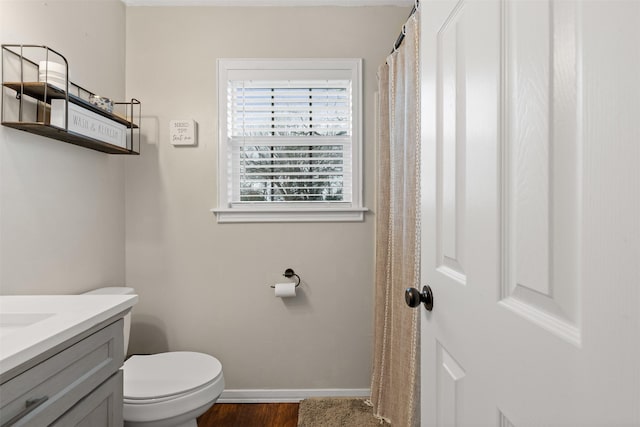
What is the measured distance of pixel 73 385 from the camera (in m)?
0.83

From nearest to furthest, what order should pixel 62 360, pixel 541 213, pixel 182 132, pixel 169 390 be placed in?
pixel 541 213, pixel 62 360, pixel 169 390, pixel 182 132

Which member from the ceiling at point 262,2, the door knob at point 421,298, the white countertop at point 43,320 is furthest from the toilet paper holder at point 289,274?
the ceiling at point 262,2

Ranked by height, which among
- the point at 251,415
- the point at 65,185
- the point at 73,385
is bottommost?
the point at 251,415

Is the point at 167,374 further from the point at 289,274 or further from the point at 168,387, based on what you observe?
the point at 289,274

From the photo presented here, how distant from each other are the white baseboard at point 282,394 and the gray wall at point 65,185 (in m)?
1.00

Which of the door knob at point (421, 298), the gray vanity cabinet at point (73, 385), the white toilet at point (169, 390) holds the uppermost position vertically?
the door knob at point (421, 298)

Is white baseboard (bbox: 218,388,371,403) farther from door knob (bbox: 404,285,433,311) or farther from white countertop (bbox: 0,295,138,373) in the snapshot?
door knob (bbox: 404,285,433,311)

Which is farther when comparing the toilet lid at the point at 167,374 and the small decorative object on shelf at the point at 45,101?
the toilet lid at the point at 167,374

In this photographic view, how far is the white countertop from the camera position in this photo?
2.24 feet

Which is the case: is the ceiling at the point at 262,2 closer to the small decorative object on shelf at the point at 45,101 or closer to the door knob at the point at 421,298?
the small decorative object on shelf at the point at 45,101

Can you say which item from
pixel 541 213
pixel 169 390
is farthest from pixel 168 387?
pixel 541 213

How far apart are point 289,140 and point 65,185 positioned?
119 centimetres

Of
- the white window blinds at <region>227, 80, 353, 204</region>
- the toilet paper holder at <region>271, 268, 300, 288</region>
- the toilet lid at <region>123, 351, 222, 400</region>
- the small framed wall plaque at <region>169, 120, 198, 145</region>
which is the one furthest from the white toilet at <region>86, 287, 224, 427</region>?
the small framed wall plaque at <region>169, 120, 198, 145</region>

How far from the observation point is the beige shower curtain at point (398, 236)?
1279 millimetres
